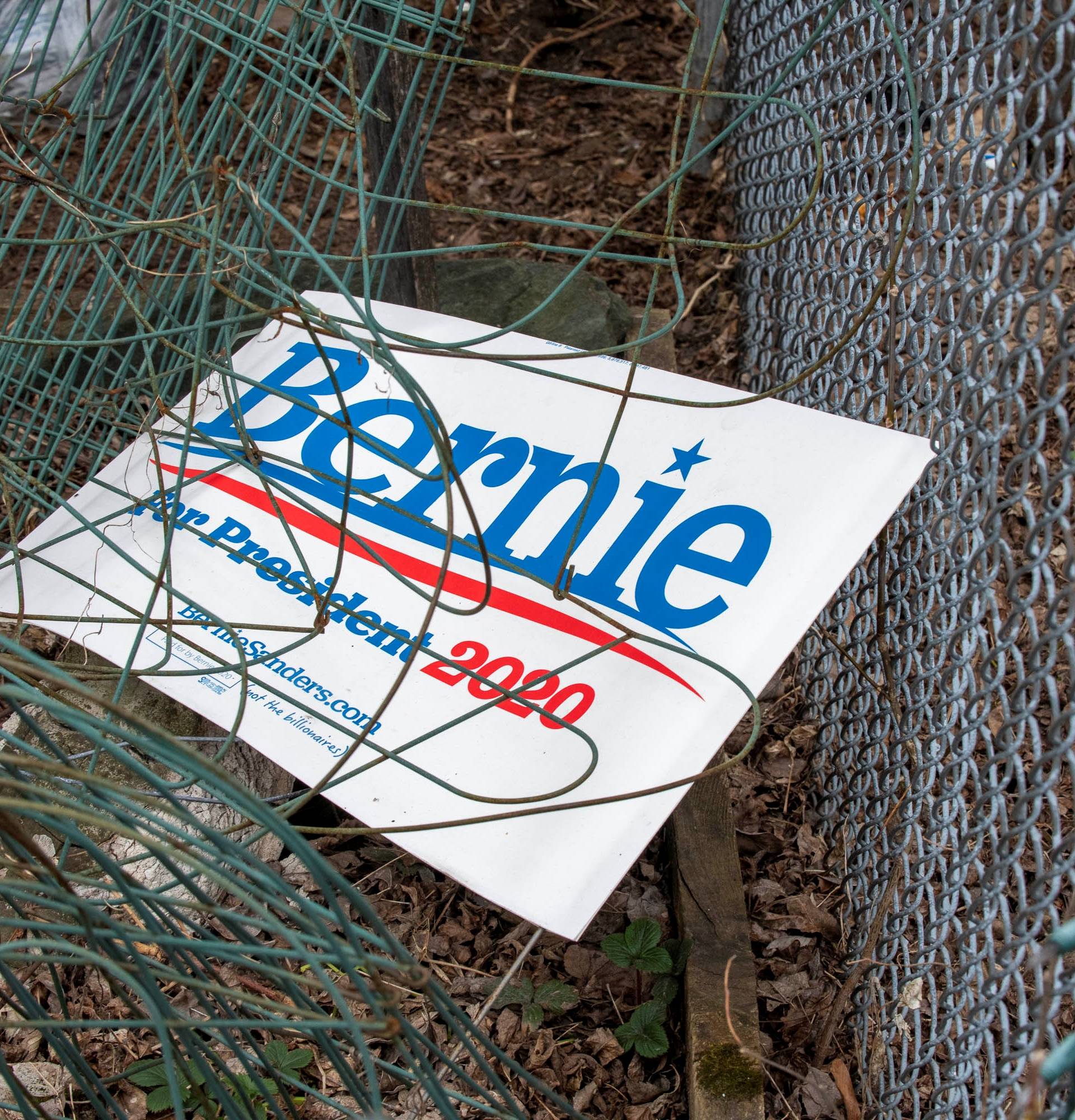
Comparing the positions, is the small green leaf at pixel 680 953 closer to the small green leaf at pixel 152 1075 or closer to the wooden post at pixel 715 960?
the wooden post at pixel 715 960

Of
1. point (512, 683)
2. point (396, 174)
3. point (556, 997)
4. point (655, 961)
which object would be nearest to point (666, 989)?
point (655, 961)

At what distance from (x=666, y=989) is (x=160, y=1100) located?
80 cm

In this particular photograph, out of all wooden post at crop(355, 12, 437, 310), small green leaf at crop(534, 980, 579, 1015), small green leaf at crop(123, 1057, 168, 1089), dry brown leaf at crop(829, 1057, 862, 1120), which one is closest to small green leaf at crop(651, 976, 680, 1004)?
small green leaf at crop(534, 980, 579, 1015)

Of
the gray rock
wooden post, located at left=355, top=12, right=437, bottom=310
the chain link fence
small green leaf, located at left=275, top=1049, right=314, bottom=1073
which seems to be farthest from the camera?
the gray rock

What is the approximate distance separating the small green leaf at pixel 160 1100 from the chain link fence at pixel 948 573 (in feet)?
3.45

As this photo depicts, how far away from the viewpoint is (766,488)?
1671 millimetres

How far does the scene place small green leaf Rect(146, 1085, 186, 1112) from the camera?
5.07ft

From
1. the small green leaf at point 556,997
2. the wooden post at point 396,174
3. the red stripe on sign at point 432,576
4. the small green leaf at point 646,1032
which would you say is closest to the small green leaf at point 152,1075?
the small green leaf at point 556,997

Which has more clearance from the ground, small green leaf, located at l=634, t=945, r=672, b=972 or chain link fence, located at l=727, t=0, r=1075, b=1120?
chain link fence, located at l=727, t=0, r=1075, b=1120

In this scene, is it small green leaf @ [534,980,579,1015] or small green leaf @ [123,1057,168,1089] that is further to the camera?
small green leaf @ [534,980,579,1015]

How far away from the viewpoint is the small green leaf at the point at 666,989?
1.65 m

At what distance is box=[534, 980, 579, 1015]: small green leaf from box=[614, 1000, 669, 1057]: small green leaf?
0.10 m

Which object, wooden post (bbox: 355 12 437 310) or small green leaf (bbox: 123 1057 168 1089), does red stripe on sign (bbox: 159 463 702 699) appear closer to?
wooden post (bbox: 355 12 437 310)

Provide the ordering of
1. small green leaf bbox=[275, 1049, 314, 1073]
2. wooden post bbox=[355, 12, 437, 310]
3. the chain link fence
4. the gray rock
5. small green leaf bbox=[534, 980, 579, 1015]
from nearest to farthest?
the chain link fence
small green leaf bbox=[275, 1049, 314, 1073]
small green leaf bbox=[534, 980, 579, 1015]
wooden post bbox=[355, 12, 437, 310]
the gray rock
